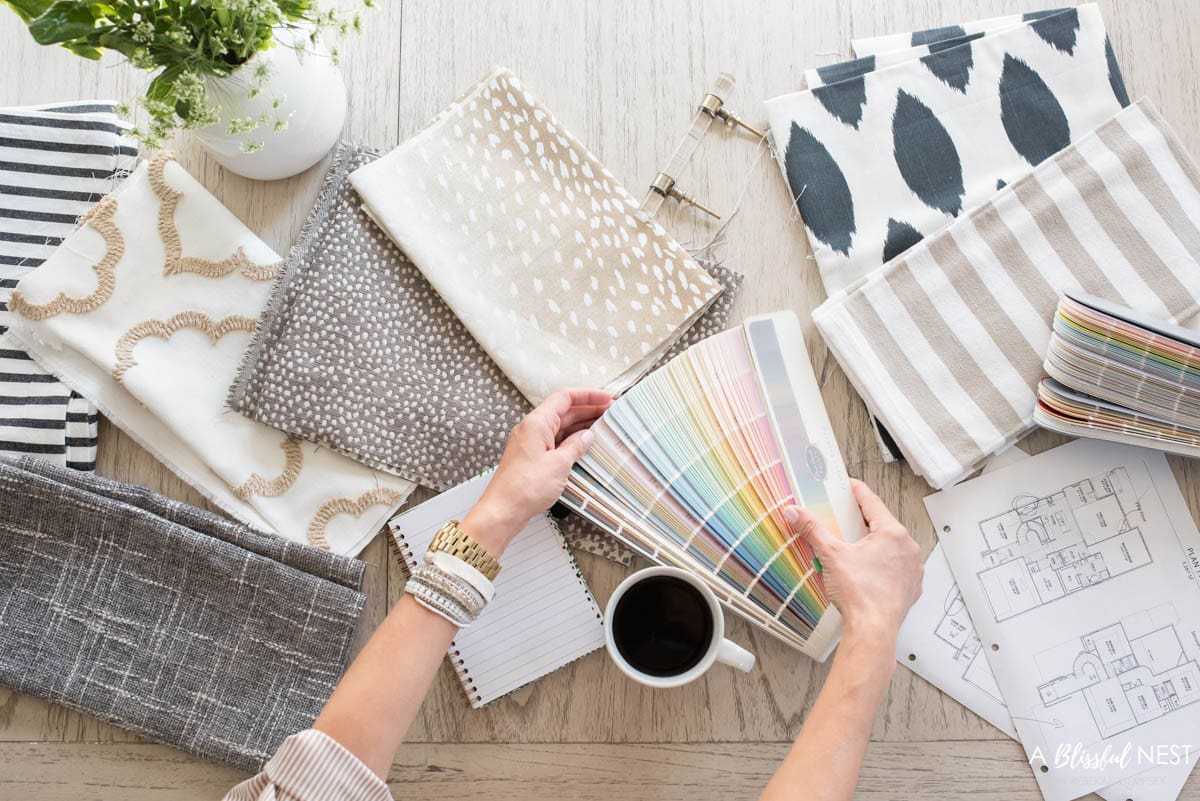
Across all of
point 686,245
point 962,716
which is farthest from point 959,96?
point 962,716

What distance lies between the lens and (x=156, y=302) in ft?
3.73

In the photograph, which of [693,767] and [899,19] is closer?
[693,767]

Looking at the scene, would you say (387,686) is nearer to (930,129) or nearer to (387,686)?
(387,686)

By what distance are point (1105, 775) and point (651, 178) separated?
930 millimetres

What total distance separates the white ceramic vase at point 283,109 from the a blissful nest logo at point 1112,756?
117cm

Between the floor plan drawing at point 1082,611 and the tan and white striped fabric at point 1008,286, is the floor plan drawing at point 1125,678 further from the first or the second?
the tan and white striped fabric at point 1008,286

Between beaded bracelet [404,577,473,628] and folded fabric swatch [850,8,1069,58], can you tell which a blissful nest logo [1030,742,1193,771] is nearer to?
beaded bracelet [404,577,473,628]

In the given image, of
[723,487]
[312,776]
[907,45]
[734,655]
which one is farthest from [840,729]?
[907,45]

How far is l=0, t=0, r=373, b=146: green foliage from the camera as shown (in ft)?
2.64

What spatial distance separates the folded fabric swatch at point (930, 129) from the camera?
1149 millimetres

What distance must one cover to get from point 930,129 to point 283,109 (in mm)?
806

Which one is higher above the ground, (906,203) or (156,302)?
(906,203)

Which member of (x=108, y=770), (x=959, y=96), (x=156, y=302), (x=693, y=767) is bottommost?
(x=108, y=770)

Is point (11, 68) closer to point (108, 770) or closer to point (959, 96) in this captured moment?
point (108, 770)
